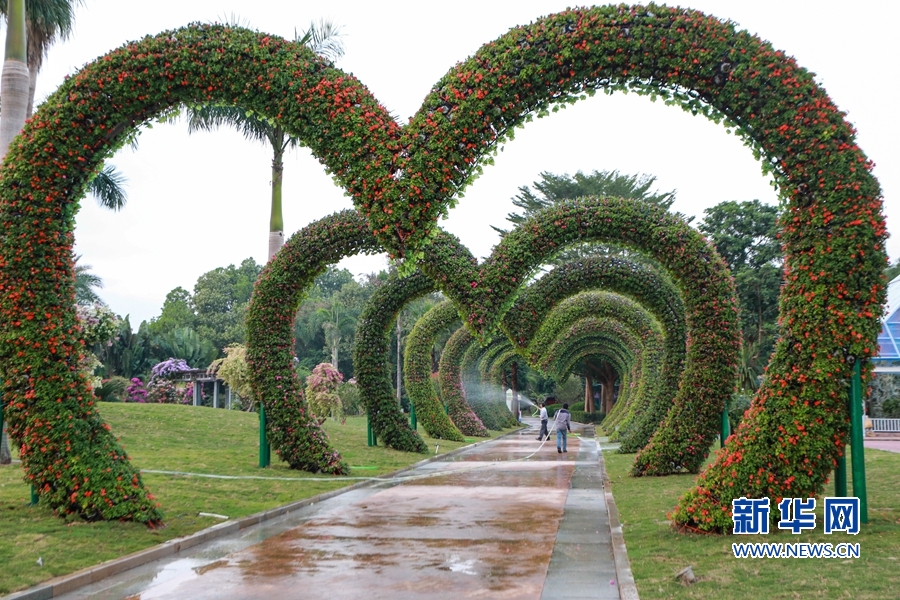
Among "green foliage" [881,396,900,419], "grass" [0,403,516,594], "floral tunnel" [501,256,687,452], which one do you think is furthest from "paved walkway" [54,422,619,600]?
"green foliage" [881,396,900,419]

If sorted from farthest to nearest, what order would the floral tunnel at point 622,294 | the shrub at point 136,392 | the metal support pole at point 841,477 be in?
1. the shrub at point 136,392
2. the floral tunnel at point 622,294
3. the metal support pole at point 841,477

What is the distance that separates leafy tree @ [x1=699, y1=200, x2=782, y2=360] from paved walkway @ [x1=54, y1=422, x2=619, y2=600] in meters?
29.6

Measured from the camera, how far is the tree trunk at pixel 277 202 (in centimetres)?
2181

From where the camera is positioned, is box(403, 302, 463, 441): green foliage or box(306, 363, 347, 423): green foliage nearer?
box(306, 363, 347, 423): green foliage

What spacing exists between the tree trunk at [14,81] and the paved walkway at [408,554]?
29.0 feet

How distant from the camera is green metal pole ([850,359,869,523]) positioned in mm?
8273

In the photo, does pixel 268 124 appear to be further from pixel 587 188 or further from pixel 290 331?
pixel 587 188

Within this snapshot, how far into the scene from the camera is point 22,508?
9.93m

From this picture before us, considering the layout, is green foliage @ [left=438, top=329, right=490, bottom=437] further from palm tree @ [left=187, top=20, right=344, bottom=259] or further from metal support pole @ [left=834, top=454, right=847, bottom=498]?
metal support pole @ [left=834, top=454, right=847, bottom=498]

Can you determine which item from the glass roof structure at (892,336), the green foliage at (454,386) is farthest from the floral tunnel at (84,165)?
the glass roof structure at (892,336)

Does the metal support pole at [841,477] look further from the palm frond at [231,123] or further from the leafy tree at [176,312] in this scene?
the leafy tree at [176,312]

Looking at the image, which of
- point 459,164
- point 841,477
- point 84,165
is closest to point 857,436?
point 841,477

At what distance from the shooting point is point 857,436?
8.41 m

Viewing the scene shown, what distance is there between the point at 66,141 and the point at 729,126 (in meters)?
7.80
